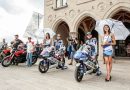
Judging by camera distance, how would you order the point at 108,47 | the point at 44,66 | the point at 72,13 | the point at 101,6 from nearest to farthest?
1. the point at 108,47
2. the point at 44,66
3. the point at 101,6
4. the point at 72,13

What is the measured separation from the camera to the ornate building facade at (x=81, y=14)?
18.1 metres

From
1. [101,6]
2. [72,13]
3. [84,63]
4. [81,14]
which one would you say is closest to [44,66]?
[84,63]

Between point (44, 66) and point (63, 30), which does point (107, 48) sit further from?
point (63, 30)

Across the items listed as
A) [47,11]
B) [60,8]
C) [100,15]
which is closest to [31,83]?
[100,15]

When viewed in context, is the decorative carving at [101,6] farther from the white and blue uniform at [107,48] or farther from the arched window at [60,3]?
the white and blue uniform at [107,48]

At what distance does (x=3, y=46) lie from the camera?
55.9 feet

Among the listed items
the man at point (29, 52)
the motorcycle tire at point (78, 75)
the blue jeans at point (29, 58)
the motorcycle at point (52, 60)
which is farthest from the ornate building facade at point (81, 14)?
the motorcycle tire at point (78, 75)

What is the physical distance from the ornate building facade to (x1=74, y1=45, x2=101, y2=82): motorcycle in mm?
9327

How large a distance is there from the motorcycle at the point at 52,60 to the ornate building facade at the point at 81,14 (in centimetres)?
802

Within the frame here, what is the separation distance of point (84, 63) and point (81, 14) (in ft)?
41.5

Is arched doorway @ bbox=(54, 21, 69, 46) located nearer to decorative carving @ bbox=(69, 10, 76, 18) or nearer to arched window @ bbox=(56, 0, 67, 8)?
arched window @ bbox=(56, 0, 67, 8)

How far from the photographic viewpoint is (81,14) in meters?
20.7

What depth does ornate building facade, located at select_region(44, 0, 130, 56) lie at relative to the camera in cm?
1813

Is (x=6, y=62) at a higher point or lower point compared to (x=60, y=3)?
lower
